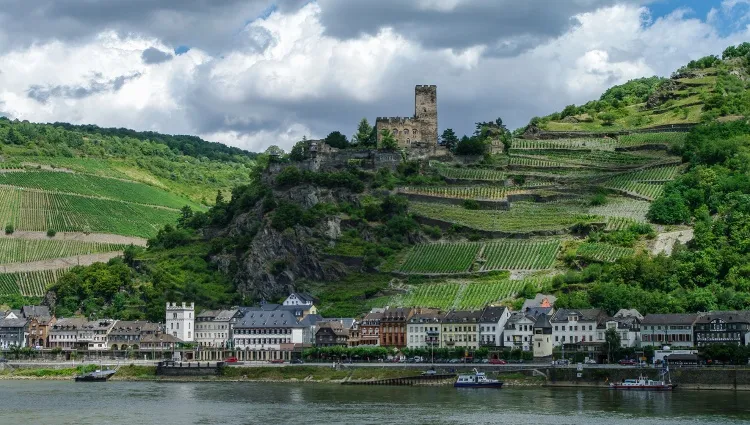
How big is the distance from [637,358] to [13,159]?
99.4 meters

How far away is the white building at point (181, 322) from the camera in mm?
114812

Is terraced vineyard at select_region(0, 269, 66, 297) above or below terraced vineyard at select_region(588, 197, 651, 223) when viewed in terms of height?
below

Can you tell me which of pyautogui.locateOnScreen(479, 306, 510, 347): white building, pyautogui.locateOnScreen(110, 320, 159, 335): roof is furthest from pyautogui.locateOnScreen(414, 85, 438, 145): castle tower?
pyautogui.locateOnScreen(479, 306, 510, 347): white building

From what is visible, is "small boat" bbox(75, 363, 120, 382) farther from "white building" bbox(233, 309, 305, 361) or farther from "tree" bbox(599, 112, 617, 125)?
"tree" bbox(599, 112, 617, 125)

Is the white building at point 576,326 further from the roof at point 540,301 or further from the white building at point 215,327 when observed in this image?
the white building at point 215,327

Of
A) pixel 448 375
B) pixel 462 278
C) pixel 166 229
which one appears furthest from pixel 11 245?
pixel 448 375

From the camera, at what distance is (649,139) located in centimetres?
14338

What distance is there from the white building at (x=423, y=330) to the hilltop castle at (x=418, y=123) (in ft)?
135

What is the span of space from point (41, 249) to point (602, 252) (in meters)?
60.7

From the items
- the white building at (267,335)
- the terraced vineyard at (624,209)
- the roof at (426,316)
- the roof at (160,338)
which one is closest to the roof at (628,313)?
the roof at (426,316)

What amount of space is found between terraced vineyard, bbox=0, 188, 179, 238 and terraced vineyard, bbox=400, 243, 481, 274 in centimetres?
4293

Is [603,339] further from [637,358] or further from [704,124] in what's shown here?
[704,124]

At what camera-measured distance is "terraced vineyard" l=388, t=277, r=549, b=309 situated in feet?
349

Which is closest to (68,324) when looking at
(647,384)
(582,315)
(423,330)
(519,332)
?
(423,330)
